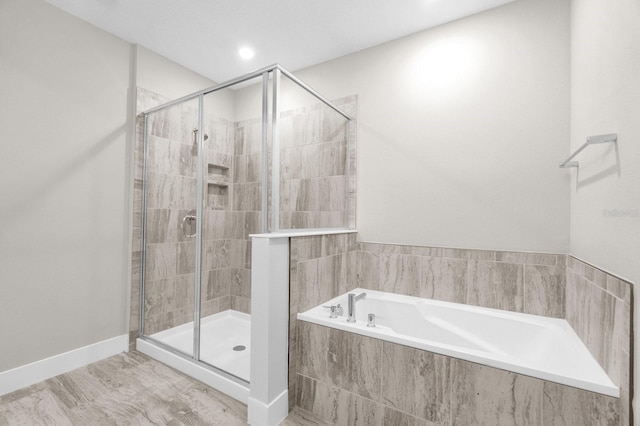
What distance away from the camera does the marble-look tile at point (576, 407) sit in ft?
3.44

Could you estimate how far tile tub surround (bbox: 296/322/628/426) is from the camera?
44.3 inches

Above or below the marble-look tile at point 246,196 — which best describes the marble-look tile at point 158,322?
below

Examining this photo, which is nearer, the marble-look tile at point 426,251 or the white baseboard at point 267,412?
the white baseboard at point 267,412

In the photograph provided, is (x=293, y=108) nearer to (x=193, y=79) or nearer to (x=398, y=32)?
(x=398, y=32)

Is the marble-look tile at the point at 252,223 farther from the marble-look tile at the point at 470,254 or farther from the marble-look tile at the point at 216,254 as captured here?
the marble-look tile at the point at 470,254

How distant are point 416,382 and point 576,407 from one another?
0.60 meters

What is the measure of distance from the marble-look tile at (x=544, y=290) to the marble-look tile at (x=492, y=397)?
0.90m

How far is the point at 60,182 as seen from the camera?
6.91ft

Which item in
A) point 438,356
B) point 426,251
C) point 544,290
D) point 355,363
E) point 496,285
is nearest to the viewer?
point 438,356

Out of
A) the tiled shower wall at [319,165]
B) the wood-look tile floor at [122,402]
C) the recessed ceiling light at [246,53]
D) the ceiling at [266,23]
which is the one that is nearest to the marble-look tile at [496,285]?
the tiled shower wall at [319,165]

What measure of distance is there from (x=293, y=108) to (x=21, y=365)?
2563 mm

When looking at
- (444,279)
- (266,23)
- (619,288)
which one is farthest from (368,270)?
(266,23)

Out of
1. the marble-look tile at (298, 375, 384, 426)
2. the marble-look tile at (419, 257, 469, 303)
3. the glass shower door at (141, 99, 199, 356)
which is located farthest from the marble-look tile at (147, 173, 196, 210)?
the marble-look tile at (419, 257, 469, 303)

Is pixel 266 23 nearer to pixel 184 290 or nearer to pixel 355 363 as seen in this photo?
pixel 184 290
